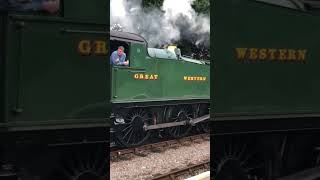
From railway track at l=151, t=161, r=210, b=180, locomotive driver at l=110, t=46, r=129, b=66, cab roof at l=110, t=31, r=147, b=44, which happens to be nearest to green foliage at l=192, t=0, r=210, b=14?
cab roof at l=110, t=31, r=147, b=44

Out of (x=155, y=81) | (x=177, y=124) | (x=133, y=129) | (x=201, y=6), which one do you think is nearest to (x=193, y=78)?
(x=177, y=124)

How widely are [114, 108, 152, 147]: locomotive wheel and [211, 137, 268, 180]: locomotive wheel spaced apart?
784 cm

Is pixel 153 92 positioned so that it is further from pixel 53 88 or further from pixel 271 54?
pixel 53 88

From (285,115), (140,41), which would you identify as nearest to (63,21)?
(285,115)

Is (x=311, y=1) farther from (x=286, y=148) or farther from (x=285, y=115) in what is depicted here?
(x=286, y=148)

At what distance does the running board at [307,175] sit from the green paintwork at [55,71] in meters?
1.72

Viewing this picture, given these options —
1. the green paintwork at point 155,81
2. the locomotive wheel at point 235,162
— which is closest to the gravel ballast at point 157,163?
the green paintwork at point 155,81

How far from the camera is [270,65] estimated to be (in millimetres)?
3637

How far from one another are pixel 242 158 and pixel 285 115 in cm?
47

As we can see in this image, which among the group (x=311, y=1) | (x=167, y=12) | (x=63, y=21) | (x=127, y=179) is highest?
(x=167, y=12)

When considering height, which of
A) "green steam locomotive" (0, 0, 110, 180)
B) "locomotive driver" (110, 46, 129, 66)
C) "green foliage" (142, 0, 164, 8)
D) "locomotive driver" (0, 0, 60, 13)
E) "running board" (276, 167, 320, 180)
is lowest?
"running board" (276, 167, 320, 180)

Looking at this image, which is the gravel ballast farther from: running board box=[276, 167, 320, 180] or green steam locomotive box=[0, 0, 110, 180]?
green steam locomotive box=[0, 0, 110, 180]

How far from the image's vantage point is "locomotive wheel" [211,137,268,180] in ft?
12.1

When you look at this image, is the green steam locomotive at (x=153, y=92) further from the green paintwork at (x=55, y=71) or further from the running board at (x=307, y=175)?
the green paintwork at (x=55, y=71)
